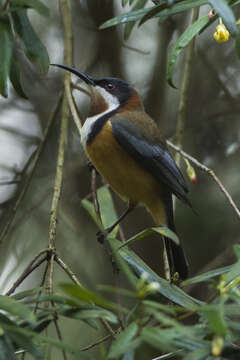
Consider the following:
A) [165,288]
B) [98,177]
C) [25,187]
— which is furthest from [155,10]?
[98,177]

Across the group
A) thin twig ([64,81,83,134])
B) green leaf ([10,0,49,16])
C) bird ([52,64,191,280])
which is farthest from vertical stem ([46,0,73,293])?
green leaf ([10,0,49,16])

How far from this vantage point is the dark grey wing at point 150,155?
3.44 meters

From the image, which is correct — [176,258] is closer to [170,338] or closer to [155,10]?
[155,10]

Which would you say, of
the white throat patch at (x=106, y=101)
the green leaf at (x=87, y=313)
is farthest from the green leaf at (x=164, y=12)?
the green leaf at (x=87, y=313)

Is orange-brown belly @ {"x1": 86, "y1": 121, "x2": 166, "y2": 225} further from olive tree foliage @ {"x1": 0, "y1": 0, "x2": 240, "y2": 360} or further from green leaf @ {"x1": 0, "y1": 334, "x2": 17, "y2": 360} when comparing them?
green leaf @ {"x1": 0, "y1": 334, "x2": 17, "y2": 360}

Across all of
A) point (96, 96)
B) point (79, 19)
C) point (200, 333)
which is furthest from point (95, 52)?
point (200, 333)

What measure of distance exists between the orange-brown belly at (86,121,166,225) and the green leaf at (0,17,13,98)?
→ 0.90 metres

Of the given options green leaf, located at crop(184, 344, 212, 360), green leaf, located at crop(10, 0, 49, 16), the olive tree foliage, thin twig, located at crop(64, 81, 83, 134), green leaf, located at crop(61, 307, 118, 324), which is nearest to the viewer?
green leaf, located at crop(184, 344, 212, 360)

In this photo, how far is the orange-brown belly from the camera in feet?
11.1

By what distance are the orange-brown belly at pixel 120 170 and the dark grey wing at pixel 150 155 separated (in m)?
0.03

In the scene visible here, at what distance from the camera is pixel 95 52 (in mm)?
5387

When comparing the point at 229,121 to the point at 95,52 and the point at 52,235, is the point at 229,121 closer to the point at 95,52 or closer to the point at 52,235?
the point at 95,52

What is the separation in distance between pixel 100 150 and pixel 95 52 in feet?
7.32

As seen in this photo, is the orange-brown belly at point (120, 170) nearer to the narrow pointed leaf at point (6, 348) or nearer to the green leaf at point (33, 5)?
the green leaf at point (33, 5)
